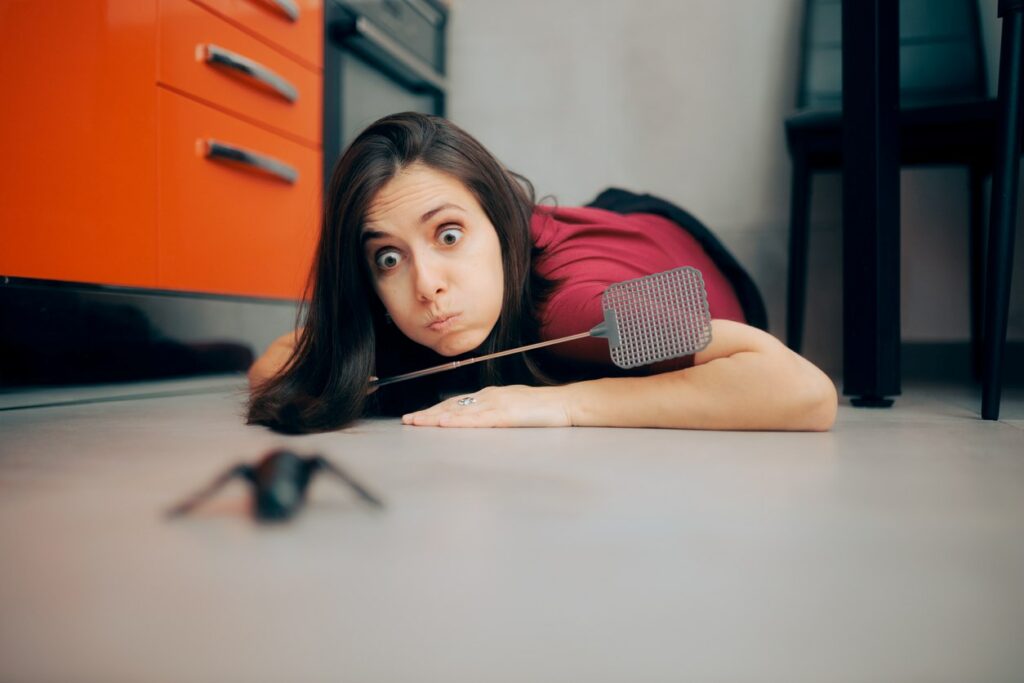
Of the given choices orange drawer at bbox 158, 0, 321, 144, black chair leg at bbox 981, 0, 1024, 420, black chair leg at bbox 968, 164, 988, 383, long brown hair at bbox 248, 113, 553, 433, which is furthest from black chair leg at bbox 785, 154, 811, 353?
orange drawer at bbox 158, 0, 321, 144

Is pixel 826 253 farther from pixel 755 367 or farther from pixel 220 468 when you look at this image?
pixel 220 468

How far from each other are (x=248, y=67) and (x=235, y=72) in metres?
0.03

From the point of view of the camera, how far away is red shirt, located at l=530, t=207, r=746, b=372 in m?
0.92

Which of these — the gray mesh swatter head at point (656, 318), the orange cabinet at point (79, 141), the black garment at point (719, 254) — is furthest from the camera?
the black garment at point (719, 254)

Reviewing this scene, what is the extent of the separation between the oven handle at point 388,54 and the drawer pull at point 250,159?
425 mm

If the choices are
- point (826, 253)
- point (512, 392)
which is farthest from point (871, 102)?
point (826, 253)

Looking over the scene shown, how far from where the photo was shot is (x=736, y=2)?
7.01 ft

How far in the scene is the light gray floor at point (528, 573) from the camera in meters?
0.31

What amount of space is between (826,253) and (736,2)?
781 millimetres

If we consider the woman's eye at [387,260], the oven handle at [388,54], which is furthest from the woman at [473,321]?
the oven handle at [388,54]

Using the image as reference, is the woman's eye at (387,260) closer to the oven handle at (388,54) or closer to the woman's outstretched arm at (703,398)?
the woman's outstretched arm at (703,398)

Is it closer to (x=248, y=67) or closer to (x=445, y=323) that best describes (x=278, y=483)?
(x=445, y=323)

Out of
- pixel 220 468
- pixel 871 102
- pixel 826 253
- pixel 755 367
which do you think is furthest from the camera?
pixel 826 253

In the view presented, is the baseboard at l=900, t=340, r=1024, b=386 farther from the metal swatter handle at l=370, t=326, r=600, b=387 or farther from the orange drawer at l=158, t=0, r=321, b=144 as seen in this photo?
the orange drawer at l=158, t=0, r=321, b=144
